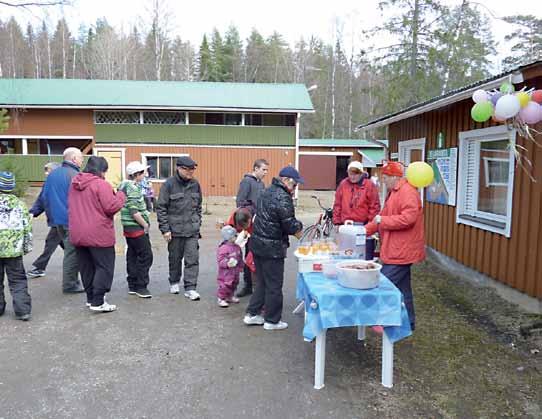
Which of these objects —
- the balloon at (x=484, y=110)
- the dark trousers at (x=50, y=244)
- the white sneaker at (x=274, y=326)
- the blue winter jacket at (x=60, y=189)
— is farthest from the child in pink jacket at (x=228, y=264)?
the balloon at (x=484, y=110)

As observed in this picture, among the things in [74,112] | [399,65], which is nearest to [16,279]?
[399,65]

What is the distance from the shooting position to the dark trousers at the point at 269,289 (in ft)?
14.3

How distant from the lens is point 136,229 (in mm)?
5477

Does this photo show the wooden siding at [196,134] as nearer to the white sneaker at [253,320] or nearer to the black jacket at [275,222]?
the white sneaker at [253,320]

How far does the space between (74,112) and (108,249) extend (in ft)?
63.5

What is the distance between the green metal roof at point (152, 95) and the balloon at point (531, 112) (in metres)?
17.4

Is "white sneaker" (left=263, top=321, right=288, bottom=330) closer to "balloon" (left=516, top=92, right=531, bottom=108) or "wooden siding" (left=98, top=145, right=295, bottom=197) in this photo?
"balloon" (left=516, top=92, right=531, bottom=108)

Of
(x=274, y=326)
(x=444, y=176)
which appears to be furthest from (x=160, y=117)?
(x=274, y=326)

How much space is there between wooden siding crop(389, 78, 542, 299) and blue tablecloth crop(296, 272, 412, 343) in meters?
2.53

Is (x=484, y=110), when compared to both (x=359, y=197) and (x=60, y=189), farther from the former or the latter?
(x=60, y=189)

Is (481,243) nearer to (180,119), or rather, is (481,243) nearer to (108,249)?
(108,249)

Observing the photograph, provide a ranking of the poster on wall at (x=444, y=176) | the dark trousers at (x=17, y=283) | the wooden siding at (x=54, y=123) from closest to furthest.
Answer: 1. the dark trousers at (x=17, y=283)
2. the poster on wall at (x=444, y=176)
3. the wooden siding at (x=54, y=123)

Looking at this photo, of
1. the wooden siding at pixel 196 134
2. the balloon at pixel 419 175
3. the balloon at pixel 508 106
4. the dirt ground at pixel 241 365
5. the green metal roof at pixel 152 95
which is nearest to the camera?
the dirt ground at pixel 241 365

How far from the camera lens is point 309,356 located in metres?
3.97
